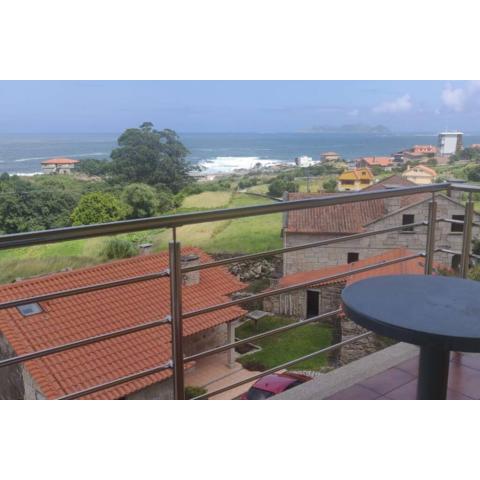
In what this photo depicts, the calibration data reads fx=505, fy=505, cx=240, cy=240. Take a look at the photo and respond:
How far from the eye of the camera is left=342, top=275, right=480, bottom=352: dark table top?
115 cm

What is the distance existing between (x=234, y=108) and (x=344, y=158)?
18470 mm

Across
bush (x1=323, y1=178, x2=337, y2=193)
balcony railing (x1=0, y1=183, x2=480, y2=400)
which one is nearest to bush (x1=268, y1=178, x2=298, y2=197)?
bush (x1=323, y1=178, x2=337, y2=193)

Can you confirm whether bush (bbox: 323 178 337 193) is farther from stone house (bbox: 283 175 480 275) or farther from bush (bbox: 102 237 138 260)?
bush (bbox: 102 237 138 260)

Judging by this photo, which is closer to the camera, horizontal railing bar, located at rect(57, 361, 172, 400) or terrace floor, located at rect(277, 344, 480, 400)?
horizontal railing bar, located at rect(57, 361, 172, 400)

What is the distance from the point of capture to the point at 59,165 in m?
28.6

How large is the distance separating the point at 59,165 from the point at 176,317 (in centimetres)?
2918

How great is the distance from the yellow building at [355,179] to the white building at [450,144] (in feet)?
11.6

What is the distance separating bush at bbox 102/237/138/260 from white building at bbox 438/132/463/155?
15.2 m

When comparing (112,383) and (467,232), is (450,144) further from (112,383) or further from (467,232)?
(112,383)

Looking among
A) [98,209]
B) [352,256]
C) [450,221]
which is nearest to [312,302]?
[352,256]

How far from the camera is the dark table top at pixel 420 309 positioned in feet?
3.77

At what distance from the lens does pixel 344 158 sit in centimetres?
2928
